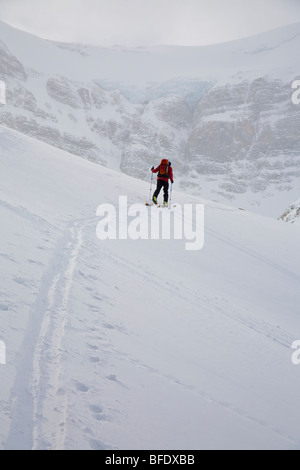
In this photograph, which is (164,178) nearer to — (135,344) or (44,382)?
(135,344)

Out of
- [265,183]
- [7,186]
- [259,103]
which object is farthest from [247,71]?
[7,186]

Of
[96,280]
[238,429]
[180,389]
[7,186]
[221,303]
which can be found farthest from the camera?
[7,186]

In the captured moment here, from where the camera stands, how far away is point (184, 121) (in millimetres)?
148750

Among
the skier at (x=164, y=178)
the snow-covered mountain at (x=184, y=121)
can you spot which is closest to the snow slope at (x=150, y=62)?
the snow-covered mountain at (x=184, y=121)

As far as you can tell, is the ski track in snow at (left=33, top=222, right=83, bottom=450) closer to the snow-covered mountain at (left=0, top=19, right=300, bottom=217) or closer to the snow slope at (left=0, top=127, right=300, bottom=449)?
the snow slope at (left=0, top=127, right=300, bottom=449)

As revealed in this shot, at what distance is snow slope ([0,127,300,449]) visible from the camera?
2740mm

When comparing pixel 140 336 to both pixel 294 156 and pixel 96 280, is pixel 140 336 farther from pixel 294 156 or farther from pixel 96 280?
pixel 294 156

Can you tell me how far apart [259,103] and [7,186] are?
150985 mm

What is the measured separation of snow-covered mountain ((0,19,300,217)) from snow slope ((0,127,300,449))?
110147 mm

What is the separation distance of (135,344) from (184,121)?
155 m

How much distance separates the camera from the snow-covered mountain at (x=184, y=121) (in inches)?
4990

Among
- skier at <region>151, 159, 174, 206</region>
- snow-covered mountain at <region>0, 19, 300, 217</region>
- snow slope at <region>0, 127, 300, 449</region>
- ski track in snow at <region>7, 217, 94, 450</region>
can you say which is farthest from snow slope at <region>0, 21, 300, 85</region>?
ski track in snow at <region>7, 217, 94, 450</region>

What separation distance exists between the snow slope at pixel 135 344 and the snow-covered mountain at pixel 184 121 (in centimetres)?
11015

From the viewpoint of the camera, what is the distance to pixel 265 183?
408ft
